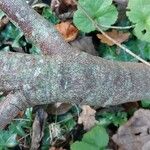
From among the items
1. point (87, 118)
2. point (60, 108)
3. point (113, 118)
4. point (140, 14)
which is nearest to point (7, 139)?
point (60, 108)

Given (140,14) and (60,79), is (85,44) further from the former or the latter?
(60,79)

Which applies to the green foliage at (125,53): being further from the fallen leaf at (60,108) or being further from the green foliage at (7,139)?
the green foliage at (7,139)

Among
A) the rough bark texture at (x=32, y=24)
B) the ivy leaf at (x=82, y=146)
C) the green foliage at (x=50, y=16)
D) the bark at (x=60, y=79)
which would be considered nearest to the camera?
the bark at (x=60, y=79)

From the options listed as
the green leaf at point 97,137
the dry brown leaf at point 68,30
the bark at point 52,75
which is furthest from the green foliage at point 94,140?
the dry brown leaf at point 68,30

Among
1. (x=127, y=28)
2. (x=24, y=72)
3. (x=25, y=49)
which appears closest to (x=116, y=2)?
(x=127, y=28)

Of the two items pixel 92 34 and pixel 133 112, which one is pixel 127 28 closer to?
pixel 92 34
